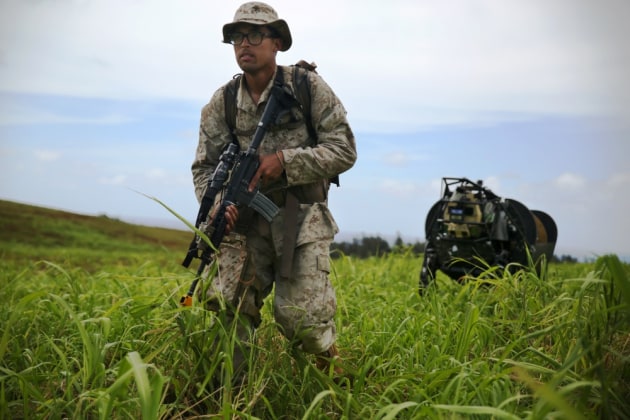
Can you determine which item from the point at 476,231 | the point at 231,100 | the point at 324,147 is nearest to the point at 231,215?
the point at 324,147

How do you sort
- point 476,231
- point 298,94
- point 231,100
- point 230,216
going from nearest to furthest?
point 230,216 → point 298,94 → point 231,100 → point 476,231

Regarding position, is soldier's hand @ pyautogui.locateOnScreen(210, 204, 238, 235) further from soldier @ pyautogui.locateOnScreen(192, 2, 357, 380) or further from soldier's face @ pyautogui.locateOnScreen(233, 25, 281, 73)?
soldier's face @ pyautogui.locateOnScreen(233, 25, 281, 73)

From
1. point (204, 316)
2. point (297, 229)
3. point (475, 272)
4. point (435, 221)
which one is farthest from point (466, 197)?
point (204, 316)

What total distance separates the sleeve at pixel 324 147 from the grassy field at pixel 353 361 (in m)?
0.88

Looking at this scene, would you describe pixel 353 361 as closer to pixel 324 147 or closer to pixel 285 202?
pixel 285 202

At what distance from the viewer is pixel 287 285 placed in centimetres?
330

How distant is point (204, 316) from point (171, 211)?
1.94 ft

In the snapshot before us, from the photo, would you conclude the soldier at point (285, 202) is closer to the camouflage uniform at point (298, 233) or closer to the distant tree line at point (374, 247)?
the camouflage uniform at point (298, 233)

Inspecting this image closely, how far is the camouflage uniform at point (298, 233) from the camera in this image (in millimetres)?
3252

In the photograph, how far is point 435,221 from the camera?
6.35 metres

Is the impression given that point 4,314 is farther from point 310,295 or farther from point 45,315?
point 310,295

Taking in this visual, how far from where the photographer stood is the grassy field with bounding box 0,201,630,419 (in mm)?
2180

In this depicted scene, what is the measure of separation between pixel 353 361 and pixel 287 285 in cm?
81

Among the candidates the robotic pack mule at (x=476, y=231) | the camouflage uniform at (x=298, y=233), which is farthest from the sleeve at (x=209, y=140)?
the robotic pack mule at (x=476, y=231)
